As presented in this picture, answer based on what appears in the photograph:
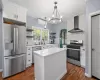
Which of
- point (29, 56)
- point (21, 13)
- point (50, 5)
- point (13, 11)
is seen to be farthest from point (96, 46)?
point (13, 11)

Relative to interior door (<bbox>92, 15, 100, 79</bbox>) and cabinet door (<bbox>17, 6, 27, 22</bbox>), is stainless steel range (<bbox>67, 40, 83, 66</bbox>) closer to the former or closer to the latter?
interior door (<bbox>92, 15, 100, 79</bbox>)

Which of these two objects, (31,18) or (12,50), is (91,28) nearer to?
(12,50)

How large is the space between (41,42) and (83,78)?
363cm

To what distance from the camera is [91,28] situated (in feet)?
9.11

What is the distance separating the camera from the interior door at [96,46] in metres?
2.54

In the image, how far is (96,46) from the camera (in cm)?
261

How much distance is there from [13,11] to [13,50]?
1.62m

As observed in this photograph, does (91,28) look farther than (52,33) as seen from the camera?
No

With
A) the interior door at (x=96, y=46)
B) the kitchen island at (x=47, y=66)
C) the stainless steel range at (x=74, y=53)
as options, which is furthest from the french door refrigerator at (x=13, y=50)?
the interior door at (x=96, y=46)

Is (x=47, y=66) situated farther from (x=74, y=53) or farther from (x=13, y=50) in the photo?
(x=74, y=53)

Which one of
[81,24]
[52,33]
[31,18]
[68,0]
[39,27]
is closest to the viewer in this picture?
[68,0]

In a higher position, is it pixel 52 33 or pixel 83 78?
pixel 52 33

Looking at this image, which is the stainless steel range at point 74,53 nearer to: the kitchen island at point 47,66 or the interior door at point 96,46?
the interior door at point 96,46

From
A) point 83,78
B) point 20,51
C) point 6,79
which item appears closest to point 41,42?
point 20,51
